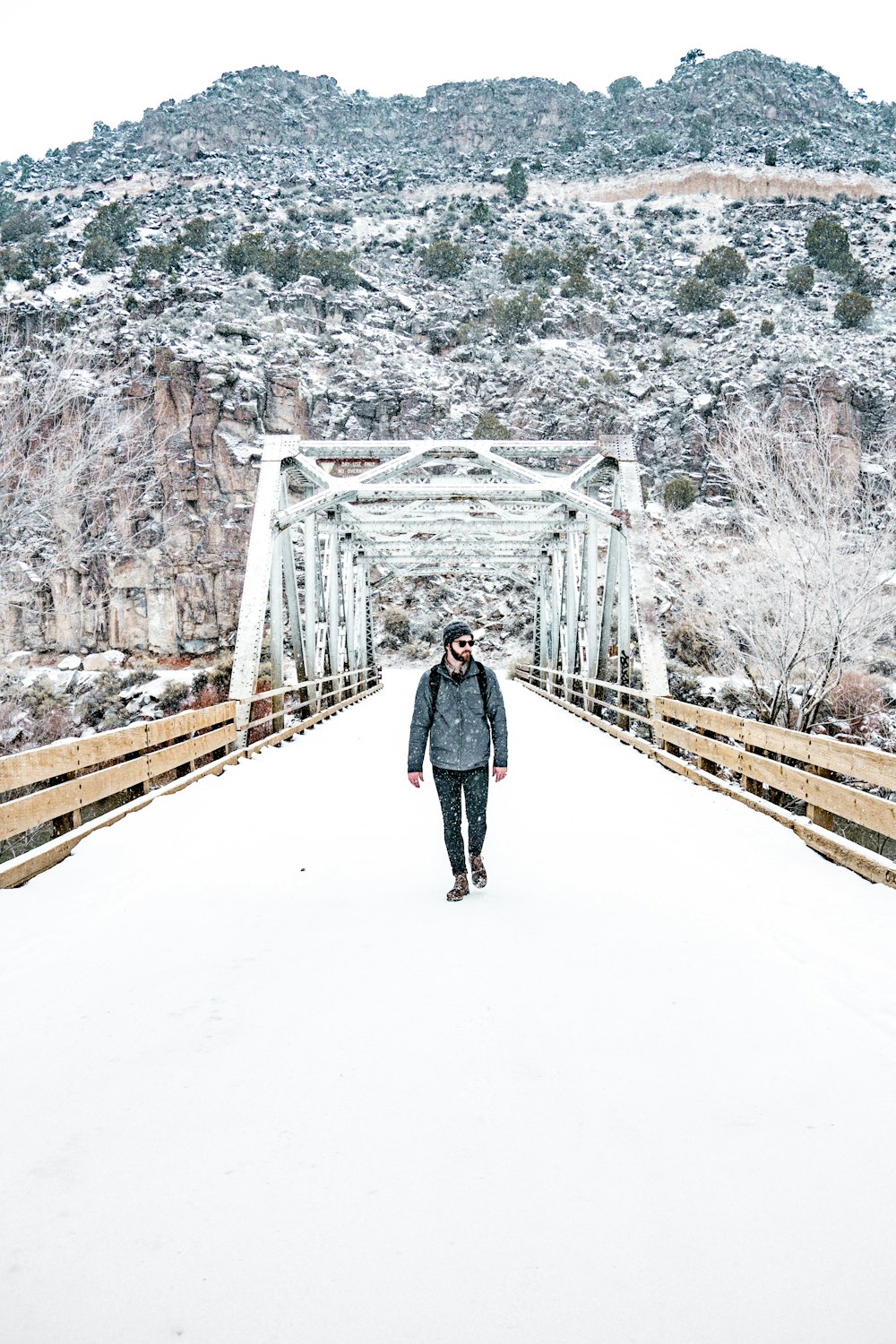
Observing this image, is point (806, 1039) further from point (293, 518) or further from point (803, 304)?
point (803, 304)

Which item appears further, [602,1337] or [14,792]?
[14,792]

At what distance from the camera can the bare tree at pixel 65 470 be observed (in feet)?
44.4

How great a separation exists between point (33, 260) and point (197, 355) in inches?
756

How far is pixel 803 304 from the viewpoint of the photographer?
48188 millimetres

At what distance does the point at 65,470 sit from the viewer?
46.1 ft

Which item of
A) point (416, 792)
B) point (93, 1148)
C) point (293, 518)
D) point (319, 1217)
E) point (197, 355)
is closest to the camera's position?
point (319, 1217)

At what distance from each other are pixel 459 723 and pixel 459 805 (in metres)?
0.43

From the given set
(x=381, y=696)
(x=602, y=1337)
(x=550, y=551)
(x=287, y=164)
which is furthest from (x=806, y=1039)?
(x=287, y=164)

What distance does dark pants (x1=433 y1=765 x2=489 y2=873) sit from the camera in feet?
14.7

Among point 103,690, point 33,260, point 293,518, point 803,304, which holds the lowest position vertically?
point 103,690

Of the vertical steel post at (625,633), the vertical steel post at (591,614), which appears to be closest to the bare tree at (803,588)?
the vertical steel post at (591,614)

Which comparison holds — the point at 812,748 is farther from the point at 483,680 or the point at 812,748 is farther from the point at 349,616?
the point at 349,616

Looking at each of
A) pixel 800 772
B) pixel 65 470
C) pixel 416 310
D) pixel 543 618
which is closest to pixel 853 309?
pixel 416 310

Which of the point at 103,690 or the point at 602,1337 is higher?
the point at 602,1337
